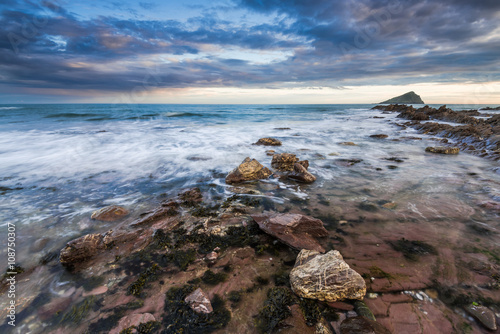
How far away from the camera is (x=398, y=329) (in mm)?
2309

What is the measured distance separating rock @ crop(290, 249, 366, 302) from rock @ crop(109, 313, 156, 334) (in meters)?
1.81

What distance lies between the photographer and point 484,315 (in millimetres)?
2361

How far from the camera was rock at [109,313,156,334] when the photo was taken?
2443 millimetres

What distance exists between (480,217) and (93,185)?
33.5ft

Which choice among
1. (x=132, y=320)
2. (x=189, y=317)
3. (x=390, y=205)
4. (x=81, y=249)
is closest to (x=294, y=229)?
(x=189, y=317)

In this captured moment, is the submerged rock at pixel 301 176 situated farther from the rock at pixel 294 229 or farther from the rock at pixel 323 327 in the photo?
the rock at pixel 323 327

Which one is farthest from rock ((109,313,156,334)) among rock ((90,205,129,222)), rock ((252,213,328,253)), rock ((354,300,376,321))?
rock ((90,205,129,222))

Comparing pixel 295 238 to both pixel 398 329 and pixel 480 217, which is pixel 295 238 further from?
pixel 480 217

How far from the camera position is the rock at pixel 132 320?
8.02ft

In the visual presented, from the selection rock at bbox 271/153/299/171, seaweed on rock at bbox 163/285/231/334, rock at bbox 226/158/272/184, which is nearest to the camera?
seaweed on rock at bbox 163/285/231/334

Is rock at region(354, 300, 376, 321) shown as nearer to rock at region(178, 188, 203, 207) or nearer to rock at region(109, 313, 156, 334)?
rock at region(109, 313, 156, 334)

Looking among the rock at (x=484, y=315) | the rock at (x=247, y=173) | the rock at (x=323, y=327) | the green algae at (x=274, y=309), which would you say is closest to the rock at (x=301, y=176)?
the rock at (x=247, y=173)

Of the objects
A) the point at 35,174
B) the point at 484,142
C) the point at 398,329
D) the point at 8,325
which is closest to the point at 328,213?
the point at 398,329

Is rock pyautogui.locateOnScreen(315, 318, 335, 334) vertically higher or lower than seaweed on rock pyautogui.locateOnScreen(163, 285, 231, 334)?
higher
